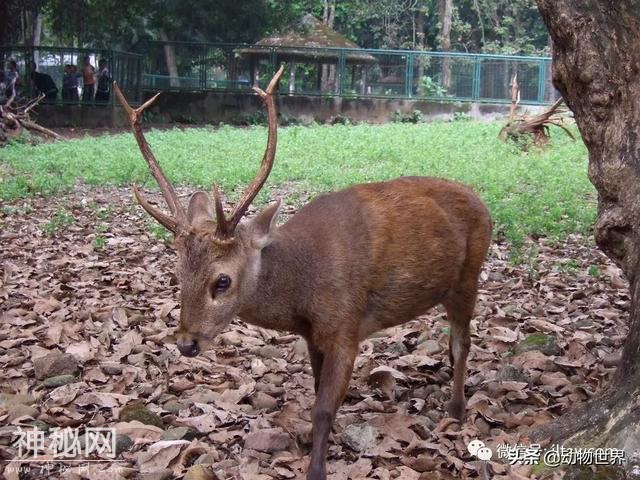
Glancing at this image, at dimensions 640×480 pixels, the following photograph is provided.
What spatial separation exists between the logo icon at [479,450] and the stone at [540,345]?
1.46 meters

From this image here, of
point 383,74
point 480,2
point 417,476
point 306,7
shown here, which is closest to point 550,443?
point 417,476

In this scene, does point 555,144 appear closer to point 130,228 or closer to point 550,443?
point 130,228

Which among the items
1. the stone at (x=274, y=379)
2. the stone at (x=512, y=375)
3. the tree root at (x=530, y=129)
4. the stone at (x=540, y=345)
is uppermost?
the tree root at (x=530, y=129)

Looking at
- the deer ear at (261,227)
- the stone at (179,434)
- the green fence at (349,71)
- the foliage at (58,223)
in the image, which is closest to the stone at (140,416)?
the stone at (179,434)

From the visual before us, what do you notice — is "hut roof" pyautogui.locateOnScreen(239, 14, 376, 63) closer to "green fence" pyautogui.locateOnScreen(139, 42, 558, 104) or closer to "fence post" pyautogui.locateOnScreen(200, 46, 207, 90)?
"green fence" pyautogui.locateOnScreen(139, 42, 558, 104)

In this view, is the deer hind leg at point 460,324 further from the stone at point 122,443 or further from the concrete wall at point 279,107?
the concrete wall at point 279,107

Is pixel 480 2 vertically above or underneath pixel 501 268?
above

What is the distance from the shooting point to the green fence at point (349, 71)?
2986 centimetres

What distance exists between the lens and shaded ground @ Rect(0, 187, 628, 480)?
4.25 meters

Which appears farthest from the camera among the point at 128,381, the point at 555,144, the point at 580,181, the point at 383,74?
the point at 383,74

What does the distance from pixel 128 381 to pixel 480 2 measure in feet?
136

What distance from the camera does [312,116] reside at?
94.1 feet

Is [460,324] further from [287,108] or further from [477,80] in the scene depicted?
[477,80]

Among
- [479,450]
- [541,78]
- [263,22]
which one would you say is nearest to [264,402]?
[479,450]
